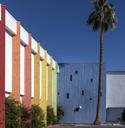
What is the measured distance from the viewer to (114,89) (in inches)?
3076

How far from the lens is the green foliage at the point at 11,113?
34.7 meters

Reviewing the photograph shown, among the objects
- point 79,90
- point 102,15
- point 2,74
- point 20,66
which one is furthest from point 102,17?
point 2,74

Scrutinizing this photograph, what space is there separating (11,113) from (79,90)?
130 ft

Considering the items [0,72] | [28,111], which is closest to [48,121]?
[28,111]

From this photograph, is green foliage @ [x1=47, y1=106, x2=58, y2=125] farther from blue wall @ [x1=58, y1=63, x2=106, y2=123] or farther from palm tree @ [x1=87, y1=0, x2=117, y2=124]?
palm tree @ [x1=87, y1=0, x2=117, y2=124]

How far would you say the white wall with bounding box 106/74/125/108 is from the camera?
256 ft

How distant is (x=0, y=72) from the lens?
32594 mm

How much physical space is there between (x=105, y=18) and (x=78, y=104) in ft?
40.6

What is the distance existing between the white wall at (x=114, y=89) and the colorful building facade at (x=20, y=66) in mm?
18569

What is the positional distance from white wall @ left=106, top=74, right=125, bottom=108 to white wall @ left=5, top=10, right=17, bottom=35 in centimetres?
4034

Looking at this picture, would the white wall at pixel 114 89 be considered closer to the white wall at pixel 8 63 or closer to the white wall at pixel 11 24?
the white wall at pixel 11 24

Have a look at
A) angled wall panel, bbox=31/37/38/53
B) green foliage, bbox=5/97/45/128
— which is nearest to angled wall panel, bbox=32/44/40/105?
angled wall panel, bbox=31/37/38/53

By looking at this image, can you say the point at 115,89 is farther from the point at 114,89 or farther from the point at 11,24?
the point at 11,24

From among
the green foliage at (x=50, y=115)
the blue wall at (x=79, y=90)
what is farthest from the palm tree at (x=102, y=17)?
the green foliage at (x=50, y=115)
